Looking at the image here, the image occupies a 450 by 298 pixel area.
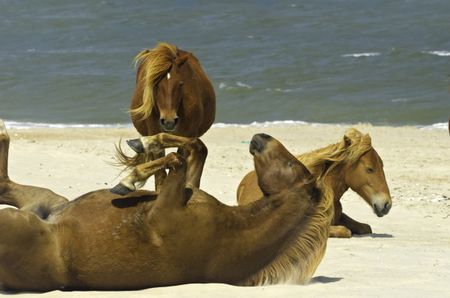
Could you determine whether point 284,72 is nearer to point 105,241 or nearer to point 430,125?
point 430,125

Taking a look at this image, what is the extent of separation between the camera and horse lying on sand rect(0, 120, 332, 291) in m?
5.45

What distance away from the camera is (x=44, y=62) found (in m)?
32.6

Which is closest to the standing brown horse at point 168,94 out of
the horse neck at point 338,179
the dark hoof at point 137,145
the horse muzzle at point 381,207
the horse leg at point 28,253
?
the horse neck at point 338,179

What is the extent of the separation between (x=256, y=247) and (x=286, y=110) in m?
18.5

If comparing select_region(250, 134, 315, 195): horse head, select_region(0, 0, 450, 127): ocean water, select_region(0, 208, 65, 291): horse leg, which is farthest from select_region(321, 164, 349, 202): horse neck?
select_region(0, 0, 450, 127): ocean water

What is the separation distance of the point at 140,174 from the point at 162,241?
0.54m

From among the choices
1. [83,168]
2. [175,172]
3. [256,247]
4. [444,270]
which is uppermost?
[175,172]

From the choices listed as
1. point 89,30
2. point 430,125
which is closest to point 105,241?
point 430,125

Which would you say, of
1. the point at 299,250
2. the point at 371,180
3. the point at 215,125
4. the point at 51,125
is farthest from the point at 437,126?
the point at 299,250

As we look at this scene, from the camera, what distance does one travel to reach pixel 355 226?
30.6 ft

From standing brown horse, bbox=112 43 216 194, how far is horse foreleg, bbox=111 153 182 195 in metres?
3.28

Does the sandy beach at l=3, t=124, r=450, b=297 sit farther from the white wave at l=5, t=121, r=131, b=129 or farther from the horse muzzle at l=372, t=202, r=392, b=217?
the white wave at l=5, t=121, r=131, b=129

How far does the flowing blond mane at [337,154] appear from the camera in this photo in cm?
751

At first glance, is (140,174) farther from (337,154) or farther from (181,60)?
(181,60)
